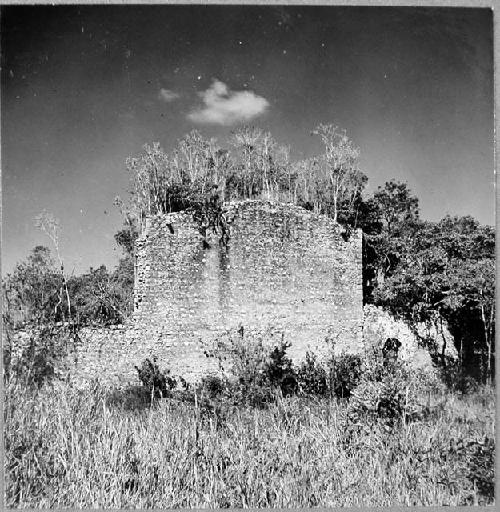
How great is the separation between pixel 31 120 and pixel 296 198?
10067 millimetres

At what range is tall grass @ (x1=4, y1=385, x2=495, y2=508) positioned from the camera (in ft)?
12.2

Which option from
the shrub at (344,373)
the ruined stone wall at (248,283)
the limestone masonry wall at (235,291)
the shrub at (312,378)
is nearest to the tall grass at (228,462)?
the shrub at (344,373)

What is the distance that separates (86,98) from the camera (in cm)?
577

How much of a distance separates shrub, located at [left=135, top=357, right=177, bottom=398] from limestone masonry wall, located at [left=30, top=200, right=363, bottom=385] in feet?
0.61

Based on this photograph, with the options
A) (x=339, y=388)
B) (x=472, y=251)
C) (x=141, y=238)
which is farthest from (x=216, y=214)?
(x=472, y=251)

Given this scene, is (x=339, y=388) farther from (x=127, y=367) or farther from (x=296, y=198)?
(x=296, y=198)

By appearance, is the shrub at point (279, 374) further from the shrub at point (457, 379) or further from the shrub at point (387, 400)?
the shrub at point (457, 379)

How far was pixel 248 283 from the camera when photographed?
9336mm

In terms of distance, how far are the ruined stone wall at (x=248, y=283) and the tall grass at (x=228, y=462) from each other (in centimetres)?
424

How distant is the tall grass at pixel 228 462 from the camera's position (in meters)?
3.71

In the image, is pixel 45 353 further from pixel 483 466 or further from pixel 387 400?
pixel 483 466

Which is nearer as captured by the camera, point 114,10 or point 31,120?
point 114,10

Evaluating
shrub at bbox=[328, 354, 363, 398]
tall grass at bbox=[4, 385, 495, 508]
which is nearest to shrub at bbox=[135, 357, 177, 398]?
shrub at bbox=[328, 354, 363, 398]

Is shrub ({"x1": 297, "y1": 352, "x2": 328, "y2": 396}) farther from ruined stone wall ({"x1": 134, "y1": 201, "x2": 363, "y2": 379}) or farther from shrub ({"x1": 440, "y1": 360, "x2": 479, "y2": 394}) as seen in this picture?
shrub ({"x1": 440, "y1": 360, "x2": 479, "y2": 394})
